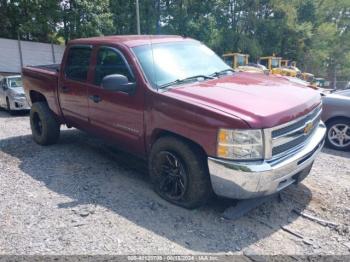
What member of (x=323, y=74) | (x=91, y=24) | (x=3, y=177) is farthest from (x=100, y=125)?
(x=323, y=74)

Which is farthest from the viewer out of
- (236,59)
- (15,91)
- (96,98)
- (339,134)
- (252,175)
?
(236,59)

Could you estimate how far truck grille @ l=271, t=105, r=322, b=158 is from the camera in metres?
3.44

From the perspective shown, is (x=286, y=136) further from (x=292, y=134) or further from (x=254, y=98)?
(x=254, y=98)

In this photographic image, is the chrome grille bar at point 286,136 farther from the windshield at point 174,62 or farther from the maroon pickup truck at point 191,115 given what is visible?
the windshield at point 174,62

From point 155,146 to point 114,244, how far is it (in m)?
1.23

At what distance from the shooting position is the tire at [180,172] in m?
3.68

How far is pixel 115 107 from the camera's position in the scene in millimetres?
4535

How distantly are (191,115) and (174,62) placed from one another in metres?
1.13

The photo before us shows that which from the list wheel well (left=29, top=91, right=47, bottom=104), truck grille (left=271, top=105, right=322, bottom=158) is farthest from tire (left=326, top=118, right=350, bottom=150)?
wheel well (left=29, top=91, right=47, bottom=104)

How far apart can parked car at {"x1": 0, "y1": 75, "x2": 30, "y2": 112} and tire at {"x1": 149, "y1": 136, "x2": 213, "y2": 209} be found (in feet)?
27.6

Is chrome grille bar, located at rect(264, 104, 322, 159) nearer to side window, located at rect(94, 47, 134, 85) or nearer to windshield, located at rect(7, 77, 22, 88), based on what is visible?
side window, located at rect(94, 47, 134, 85)

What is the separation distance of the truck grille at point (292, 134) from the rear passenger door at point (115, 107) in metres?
1.62

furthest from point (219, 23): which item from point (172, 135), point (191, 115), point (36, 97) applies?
point (191, 115)

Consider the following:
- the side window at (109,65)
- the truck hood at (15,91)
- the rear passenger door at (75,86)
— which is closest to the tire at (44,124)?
the rear passenger door at (75,86)
